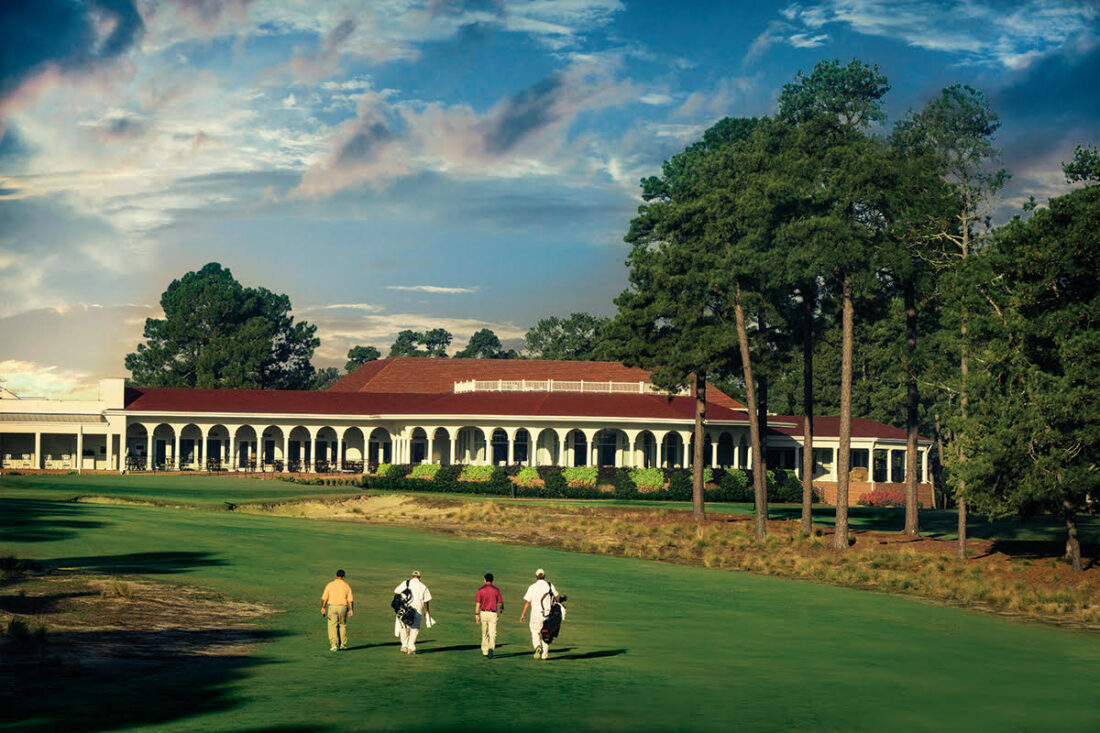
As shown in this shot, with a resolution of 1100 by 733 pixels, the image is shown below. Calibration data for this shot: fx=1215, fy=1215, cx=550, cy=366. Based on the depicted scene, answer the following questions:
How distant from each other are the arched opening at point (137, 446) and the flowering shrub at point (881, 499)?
44.8m

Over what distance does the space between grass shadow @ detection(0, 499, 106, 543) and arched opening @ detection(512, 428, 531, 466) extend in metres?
31.7

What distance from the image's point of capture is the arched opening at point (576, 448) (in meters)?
73.5

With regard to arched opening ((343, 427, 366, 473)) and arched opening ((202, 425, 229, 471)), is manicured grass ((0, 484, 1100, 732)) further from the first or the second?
arched opening ((343, 427, 366, 473))

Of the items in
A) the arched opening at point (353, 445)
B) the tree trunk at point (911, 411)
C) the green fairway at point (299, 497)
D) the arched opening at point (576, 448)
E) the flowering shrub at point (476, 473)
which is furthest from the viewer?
the arched opening at point (353, 445)

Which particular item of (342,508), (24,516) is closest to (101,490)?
(342,508)

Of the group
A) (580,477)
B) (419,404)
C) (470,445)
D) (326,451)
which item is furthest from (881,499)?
(326,451)

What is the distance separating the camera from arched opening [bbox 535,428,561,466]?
74250mm

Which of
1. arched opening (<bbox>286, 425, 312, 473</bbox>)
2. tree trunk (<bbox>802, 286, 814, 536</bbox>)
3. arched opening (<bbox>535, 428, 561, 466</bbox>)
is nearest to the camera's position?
tree trunk (<bbox>802, 286, 814, 536</bbox>)

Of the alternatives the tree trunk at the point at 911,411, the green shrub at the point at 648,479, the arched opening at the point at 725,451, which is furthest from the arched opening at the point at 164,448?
the tree trunk at the point at 911,411

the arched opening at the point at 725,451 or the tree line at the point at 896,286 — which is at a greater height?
the tree line at the point at 896,286

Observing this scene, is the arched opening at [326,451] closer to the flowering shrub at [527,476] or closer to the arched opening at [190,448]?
the arched opening at [190,448]

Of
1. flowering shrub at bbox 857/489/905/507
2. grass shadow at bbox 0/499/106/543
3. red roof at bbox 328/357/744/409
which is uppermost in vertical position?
red roof at bbox 328/357/744/409

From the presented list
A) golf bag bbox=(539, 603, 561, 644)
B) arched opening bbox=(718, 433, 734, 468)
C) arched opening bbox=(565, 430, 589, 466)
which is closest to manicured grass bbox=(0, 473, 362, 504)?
arched opening bbox=(565, 430, 589, 466)

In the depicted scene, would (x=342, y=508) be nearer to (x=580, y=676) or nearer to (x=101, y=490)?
(x=101, y=490)
